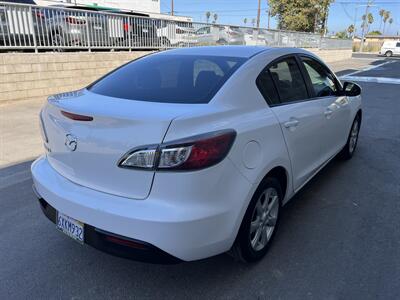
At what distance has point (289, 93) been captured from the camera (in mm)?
3102

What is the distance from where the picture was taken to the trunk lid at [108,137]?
2074 millimetres

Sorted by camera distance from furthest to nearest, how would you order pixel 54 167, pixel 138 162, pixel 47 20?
pixel 47 20 < pixel 54 167 < pixel 138 162

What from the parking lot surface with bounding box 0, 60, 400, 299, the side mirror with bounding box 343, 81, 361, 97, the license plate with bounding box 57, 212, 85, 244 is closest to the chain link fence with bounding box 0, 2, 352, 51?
the parking lot surface with bounding box 0, 60, 400, 299

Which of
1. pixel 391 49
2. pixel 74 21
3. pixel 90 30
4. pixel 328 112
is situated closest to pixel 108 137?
pixel 328 112

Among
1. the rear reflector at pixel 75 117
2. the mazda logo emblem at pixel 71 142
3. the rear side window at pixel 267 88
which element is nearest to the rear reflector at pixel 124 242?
the mazda logo emblem at pixel 71 142

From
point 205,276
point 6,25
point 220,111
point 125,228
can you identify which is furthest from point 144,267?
point 6,25

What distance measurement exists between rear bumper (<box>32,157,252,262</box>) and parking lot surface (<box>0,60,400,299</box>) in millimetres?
451

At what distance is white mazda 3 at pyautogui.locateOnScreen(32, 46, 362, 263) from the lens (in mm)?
2049

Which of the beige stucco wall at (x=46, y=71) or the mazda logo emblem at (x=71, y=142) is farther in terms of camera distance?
the beige stucco wall at (x=46, y=71)

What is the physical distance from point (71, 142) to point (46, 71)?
7.25 metres

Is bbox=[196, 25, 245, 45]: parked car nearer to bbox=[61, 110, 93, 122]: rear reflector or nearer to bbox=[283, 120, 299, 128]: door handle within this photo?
bbox=[283, 120, 299, 128]: door handle

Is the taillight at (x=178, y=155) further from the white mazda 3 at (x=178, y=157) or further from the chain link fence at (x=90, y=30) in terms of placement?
the chain link fence at (x=90, y=30)

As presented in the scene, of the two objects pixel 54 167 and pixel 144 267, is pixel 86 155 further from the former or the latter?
pixel 144 267

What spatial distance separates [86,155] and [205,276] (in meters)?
1.18
